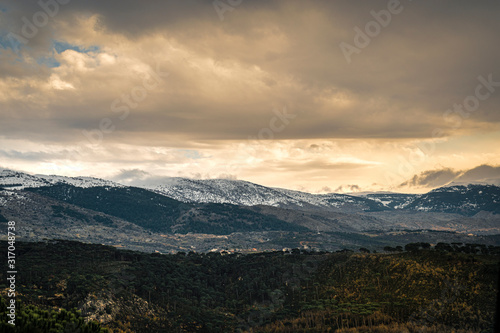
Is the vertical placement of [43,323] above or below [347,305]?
above

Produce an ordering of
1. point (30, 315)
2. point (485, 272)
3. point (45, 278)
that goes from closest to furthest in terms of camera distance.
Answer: point (30, 315) < point (485, 272) < point (45, 278)

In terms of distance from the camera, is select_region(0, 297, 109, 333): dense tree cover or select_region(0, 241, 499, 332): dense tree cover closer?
select_region(0, 297, 109, 333): dense tree cover

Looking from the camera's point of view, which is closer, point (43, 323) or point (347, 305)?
point (43, 323)

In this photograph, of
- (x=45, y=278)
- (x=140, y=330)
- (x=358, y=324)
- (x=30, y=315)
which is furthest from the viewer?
(x=45, y=278)

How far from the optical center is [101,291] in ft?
614

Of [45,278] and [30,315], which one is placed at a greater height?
[30,315]

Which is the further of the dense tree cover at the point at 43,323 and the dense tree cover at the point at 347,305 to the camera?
the dense tree cover at the point at 347,305

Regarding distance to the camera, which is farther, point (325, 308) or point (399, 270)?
point (399, 270)

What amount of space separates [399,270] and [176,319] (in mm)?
107772

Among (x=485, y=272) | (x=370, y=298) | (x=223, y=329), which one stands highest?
(x=485, y=272)

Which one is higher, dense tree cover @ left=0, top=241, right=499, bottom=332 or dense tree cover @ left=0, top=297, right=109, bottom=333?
dense tree cover @ left=0, top=297, right=109, bottom=333

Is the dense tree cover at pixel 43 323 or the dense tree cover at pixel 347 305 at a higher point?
the dense tree cover at pixel 43 323

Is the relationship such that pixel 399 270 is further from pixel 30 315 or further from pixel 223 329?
pixel 30 315

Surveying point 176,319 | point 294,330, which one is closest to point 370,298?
point 294,330
